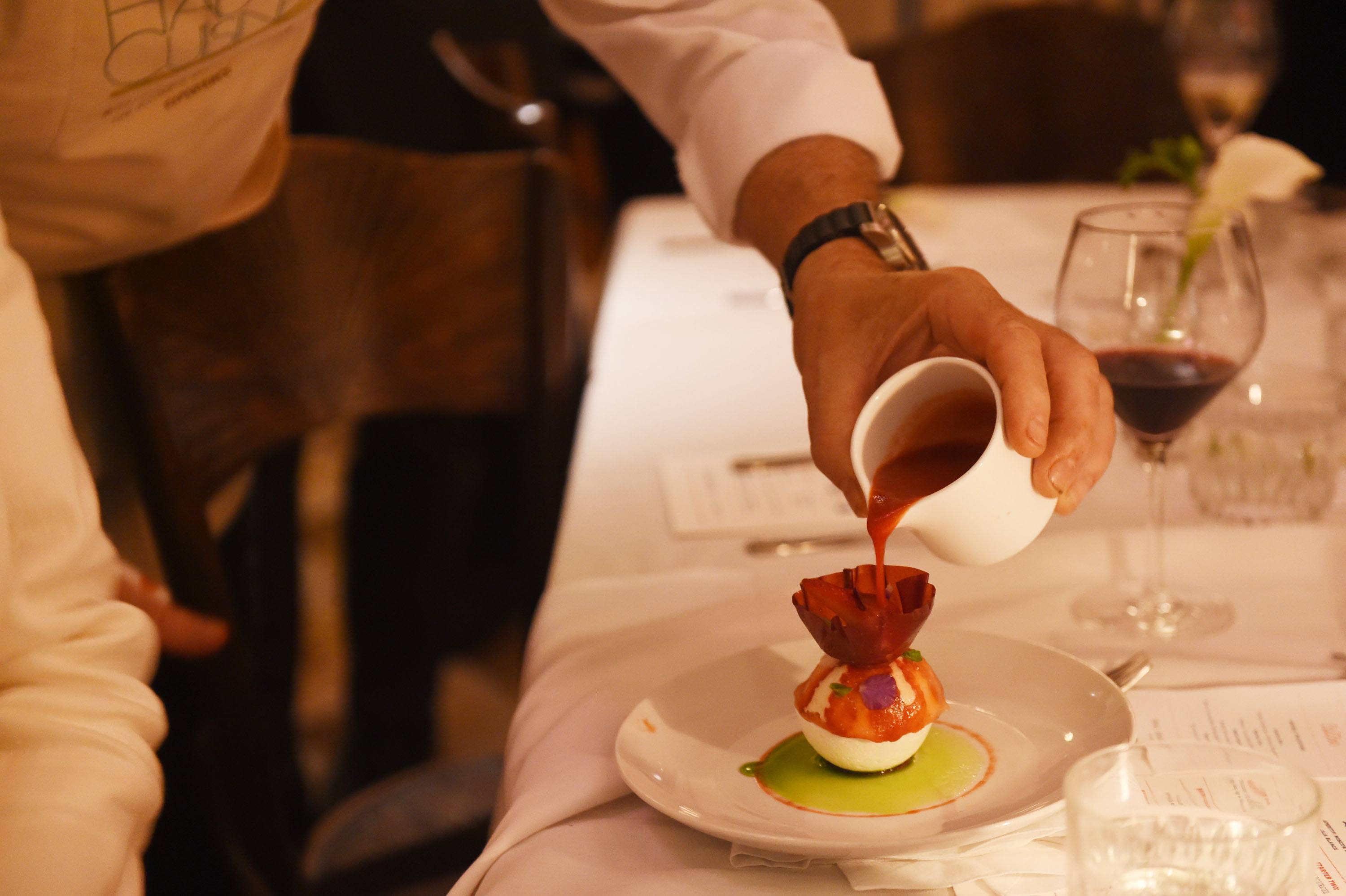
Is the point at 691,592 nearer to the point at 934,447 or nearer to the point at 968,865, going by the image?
the point at 934,447

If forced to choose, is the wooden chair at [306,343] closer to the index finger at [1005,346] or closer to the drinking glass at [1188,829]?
the index finger at [1005,346]

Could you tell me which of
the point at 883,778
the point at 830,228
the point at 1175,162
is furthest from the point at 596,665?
the point at 1175,162

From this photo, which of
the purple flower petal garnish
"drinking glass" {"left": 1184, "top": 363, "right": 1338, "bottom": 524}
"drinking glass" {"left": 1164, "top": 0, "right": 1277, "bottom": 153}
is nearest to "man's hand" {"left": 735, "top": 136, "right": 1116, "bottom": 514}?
the purple flower petal garnish

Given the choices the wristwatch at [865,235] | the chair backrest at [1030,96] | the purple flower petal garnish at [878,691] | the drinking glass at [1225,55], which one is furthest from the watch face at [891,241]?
the chair backrest at [1030,96]

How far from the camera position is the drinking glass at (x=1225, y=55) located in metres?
1.87

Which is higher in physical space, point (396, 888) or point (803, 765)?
point (803, 765)

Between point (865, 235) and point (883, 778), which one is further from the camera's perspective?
point (865, 235)

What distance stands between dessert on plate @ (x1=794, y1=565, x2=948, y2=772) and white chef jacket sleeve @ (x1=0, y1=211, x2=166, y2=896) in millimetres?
357

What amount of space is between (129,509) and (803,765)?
2.75 feet

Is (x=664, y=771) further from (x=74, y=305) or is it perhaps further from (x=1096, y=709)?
(x=74, y=305)

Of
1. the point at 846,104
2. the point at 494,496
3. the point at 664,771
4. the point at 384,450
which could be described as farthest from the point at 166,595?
the point at 494,496

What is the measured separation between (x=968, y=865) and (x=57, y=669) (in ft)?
1.53

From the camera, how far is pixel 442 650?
2.26 meters

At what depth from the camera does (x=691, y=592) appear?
940 millimetres
